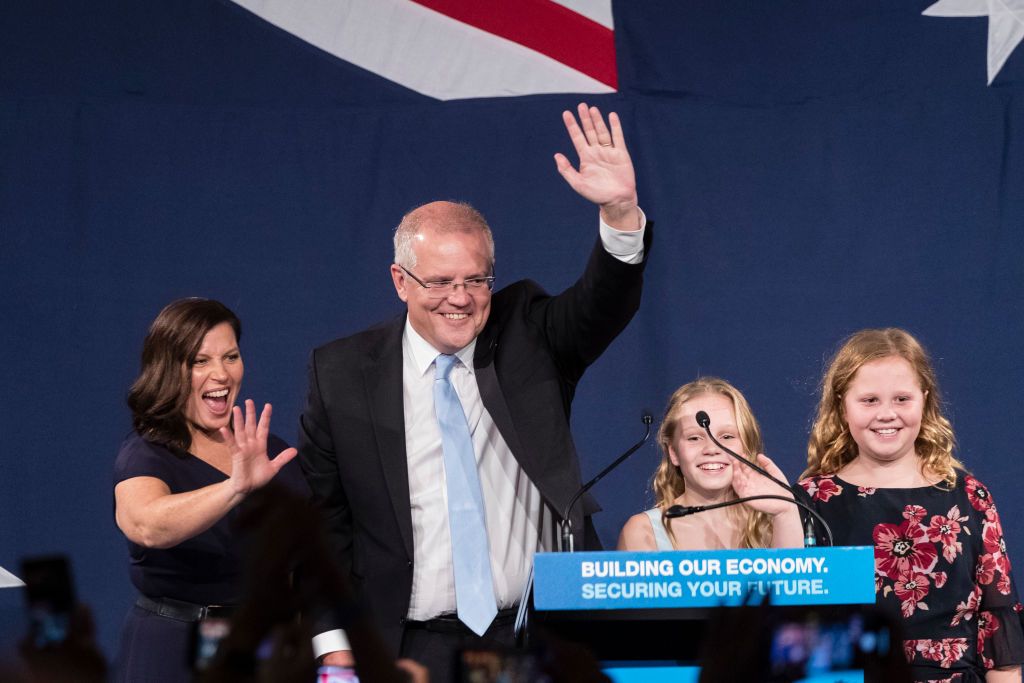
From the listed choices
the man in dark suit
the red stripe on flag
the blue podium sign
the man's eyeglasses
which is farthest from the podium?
the red stripe on flag

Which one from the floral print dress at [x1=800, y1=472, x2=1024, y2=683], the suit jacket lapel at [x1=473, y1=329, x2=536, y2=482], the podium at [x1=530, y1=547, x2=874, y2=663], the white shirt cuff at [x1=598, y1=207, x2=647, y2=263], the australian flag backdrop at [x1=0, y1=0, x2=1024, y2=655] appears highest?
the australian flag backdrop at [x1=0, y1=0, x2=1024, y2=655]

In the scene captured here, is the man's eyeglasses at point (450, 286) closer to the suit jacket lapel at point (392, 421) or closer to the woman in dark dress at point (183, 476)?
the suit jacket lapel at point (392, 421)

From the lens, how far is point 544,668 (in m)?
0.58

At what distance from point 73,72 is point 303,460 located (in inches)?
88.0

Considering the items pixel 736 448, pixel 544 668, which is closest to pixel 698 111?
pixel 736 448

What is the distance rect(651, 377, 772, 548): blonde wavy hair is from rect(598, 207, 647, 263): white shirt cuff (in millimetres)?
740

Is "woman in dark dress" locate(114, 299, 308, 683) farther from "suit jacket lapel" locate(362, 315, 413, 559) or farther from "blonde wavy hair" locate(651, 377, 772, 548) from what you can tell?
"blonde wavy hair" locate(651, 377, 772, 548)

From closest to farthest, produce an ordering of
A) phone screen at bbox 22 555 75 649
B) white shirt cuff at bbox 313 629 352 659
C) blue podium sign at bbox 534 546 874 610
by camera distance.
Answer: phone screen at bbox 22 555 75 649
blue podium sign at bbox 534 546 874 610
white shirt cuff at bbox 313 629 352 659

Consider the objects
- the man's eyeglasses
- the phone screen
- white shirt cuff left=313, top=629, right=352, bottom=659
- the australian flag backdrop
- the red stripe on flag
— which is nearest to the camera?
the phone screen

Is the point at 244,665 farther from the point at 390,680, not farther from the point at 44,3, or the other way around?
the point at 44,3

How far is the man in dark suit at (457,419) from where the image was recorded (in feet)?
8.14

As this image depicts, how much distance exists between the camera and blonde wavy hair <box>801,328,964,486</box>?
2.93 metres

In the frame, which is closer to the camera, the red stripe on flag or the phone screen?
the phone screen

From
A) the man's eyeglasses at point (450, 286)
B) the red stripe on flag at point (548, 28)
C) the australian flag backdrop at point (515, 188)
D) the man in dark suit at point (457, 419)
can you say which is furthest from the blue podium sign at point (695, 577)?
the red stripe on flag at point (548, 28)
